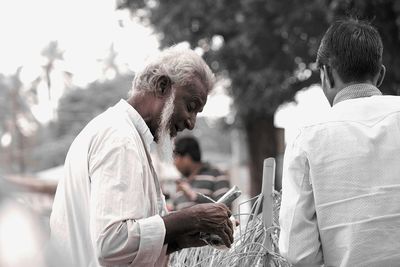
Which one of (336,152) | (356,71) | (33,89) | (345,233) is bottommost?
(33,89)

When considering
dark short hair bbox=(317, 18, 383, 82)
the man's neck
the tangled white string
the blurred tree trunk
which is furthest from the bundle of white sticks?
the blurred tree trunk

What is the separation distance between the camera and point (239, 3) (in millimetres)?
17062

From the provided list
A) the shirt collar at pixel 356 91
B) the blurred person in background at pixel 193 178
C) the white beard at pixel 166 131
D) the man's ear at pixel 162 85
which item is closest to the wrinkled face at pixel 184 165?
the blurred person in background at pixel 193 178

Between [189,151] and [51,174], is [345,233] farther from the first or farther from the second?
[51,174]

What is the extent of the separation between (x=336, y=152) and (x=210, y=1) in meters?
14.7

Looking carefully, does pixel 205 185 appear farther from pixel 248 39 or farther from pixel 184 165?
pixel 248 39

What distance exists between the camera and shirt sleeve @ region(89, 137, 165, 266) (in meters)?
2.81

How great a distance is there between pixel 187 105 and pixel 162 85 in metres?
0.13

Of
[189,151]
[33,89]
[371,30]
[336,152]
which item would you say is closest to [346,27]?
[371,30]

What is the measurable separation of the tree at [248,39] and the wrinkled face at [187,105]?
12.4 m

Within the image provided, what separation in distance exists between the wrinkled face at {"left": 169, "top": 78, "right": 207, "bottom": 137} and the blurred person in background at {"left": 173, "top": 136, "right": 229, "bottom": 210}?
3.04 m

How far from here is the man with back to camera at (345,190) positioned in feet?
9.27

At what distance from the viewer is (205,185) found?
6734mm

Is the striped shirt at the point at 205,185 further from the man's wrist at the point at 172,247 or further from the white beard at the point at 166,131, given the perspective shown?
the man's wrist at the point at 172,247
